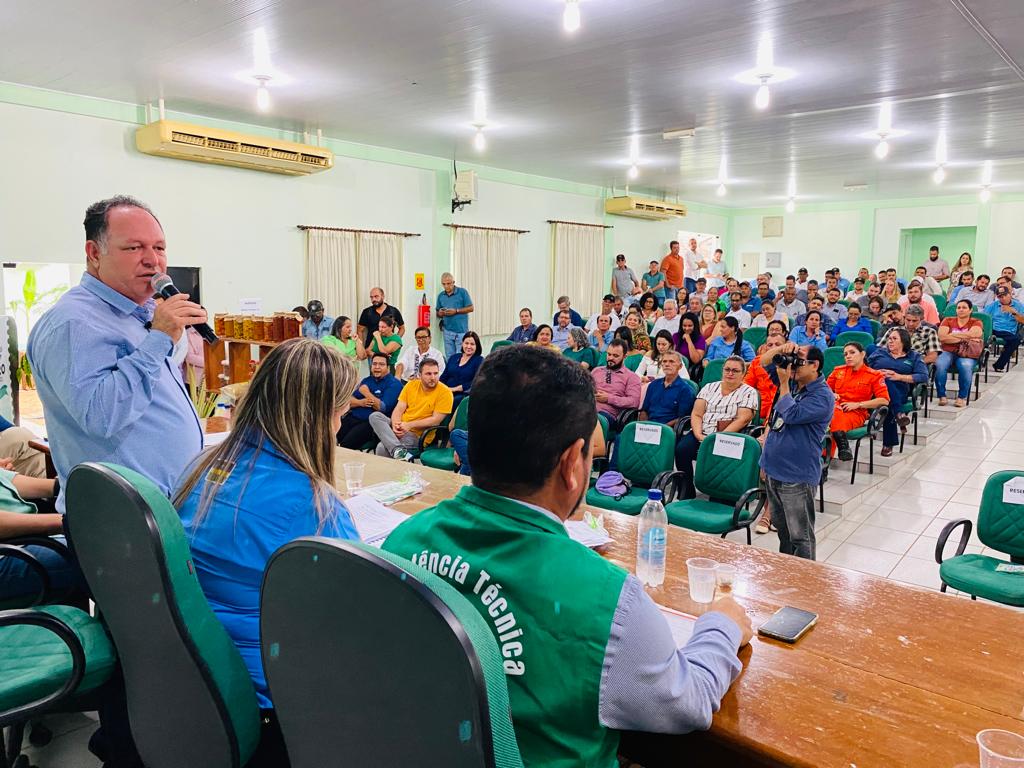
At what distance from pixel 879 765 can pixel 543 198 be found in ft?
37.0

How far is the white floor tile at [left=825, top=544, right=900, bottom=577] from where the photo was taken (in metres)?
4.26

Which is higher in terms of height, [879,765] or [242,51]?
[242,51]

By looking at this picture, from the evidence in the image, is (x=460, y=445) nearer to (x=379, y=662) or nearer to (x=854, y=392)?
(x=854, y=392)

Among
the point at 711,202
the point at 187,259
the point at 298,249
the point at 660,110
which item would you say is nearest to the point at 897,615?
the point at 660,110

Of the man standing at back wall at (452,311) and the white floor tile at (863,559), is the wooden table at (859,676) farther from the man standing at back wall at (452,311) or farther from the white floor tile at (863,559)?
the man standing at back wall at (452,311)

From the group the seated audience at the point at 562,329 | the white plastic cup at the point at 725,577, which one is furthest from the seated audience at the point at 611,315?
the white plastic cup at the point at 725,577

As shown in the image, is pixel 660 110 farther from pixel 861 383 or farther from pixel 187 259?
pixel 187 259

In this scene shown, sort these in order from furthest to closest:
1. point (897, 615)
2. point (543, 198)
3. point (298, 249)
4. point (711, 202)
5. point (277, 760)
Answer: point (711, 202), point (543, 198), point (298, 249), point (897, 615), point (277, 760)

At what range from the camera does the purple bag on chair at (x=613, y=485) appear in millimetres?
4172

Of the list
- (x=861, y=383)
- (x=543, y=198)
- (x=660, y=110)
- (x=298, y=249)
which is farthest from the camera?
(x=543, y=198)

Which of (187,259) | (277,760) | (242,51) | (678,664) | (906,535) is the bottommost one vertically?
(906,535)

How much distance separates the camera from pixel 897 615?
1761mm

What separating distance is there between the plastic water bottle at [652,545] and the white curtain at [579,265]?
10321 millimetres

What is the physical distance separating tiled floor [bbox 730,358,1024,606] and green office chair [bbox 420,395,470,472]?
200 centimetres
